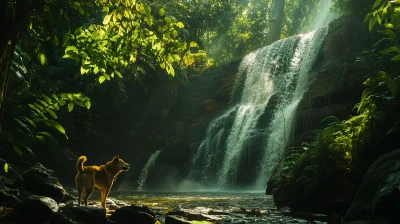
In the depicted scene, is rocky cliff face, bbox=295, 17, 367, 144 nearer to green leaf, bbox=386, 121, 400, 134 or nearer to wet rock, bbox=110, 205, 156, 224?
green leaf, bbox=386, 121, 400, 134

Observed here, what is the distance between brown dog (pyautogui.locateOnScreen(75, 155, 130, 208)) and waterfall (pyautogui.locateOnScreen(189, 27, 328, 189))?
6891 millimetres

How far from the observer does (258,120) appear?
62.3 ft

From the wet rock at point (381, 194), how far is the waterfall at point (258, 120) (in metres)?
8.14

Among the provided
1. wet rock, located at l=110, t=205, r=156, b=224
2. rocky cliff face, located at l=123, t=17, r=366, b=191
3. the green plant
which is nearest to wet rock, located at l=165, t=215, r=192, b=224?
→ wet rock, located at l=110, t=205, r=156, b=224

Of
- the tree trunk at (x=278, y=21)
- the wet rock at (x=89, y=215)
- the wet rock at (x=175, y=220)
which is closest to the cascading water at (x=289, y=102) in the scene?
the wet rock at (x=175, y=220)

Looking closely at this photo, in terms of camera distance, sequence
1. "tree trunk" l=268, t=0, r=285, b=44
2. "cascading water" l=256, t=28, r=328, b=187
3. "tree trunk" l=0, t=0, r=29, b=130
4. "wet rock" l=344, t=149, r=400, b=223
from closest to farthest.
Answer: "tree trunk" l=0, t=0, r=29, b=130
"wet rock" l=344, t=149, r=400, b=223
"cascading water" l=256, t=28, r=328, b=187
"tree trunk" l=268, t=0, r=285, b=44

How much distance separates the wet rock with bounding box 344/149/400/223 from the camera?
3020 millimetres

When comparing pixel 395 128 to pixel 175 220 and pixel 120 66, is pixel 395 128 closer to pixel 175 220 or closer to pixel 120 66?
pixel 175 220

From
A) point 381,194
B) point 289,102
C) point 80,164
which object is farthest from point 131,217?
point 289,102

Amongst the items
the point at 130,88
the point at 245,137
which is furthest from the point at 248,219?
the point at 130,88

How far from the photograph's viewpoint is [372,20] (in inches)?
110

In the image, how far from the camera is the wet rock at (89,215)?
478cm

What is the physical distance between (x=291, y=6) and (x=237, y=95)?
32292mm

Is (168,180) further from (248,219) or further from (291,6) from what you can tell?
(291,6)
